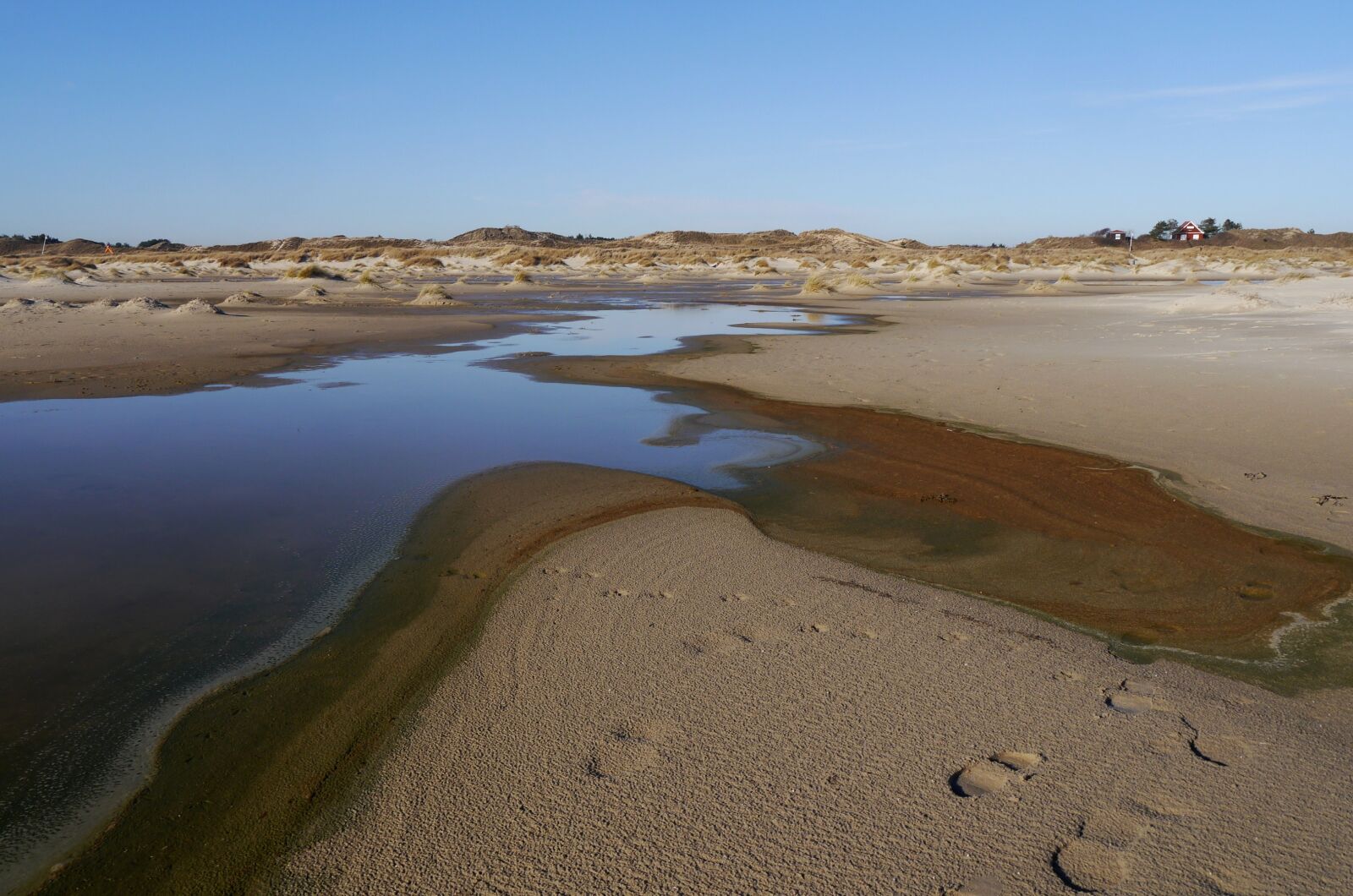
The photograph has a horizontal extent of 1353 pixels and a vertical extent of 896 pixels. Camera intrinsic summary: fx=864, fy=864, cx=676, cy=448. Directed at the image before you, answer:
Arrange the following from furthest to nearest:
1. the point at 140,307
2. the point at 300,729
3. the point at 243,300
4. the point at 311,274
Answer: the point at 311,274 → the point at 243,300 → the point at 140,307 → the point at 300,729

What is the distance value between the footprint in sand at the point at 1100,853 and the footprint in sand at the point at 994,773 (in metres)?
Answer: 0.24

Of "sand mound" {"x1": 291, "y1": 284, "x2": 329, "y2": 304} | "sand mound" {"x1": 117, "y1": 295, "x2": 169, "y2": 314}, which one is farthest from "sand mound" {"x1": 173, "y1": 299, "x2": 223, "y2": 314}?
"sand mound" {"x1": 291, "y1": 284, "x2": 329, "y2": 304}

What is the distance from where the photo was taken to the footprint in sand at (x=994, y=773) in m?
2.49

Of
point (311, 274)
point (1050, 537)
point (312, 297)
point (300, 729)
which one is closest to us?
point (300, 729)

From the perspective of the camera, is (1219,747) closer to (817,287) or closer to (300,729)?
(300,729)

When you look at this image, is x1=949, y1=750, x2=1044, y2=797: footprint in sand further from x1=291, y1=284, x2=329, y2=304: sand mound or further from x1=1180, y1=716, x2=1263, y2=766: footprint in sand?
x1=291, y1=284, x2=329, y2=304: sand mound

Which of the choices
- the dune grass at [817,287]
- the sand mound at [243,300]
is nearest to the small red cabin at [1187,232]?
the dune grass at [817,287]

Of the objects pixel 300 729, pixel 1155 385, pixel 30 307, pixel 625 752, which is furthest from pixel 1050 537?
pixel 30 307

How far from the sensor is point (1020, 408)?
336 inches

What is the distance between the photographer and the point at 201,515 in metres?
5.41

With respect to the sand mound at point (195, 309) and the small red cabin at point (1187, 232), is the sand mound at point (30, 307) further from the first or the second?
the small red cabin at point (1187, 232)

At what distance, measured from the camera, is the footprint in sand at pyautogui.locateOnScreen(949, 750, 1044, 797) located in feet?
8.18

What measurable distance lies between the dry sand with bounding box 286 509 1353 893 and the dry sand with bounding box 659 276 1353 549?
2.74 meters

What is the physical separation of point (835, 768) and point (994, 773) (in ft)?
1.53
